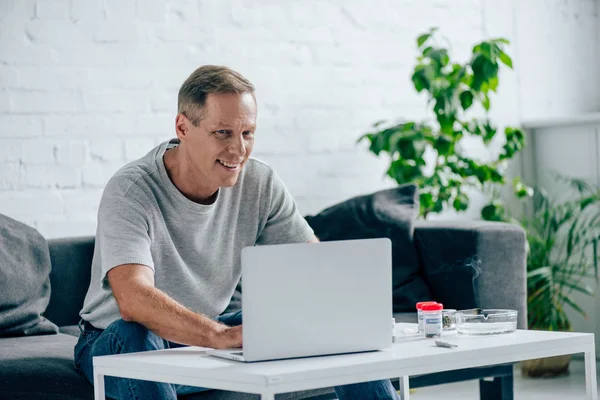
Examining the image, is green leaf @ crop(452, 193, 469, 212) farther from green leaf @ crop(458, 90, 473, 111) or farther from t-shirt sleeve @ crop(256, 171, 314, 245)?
t-shirt sleeve @ crop(256, 171, 314, 245)

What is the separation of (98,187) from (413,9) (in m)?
1.65

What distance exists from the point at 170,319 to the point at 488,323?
593 millimetres

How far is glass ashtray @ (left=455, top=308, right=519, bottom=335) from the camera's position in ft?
6.16

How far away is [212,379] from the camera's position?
149 centimetres

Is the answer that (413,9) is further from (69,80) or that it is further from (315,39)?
(69,80)

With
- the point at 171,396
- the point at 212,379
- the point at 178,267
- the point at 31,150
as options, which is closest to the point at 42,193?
the point at 31,150

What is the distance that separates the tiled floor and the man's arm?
2167 millimetres

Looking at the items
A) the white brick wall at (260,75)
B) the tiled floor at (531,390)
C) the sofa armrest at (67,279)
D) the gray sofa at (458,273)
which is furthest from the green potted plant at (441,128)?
the sofa armrest at (67,279)

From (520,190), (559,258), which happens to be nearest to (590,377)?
(520,190)

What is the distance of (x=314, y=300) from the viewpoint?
1.59m

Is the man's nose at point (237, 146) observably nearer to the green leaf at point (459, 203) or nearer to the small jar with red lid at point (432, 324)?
the small jar with red lid at point (432, 324)

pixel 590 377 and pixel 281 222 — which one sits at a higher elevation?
pixel 281 222

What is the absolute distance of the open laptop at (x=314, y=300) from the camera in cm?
154

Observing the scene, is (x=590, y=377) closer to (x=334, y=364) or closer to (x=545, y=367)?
(x=334, y=364)
